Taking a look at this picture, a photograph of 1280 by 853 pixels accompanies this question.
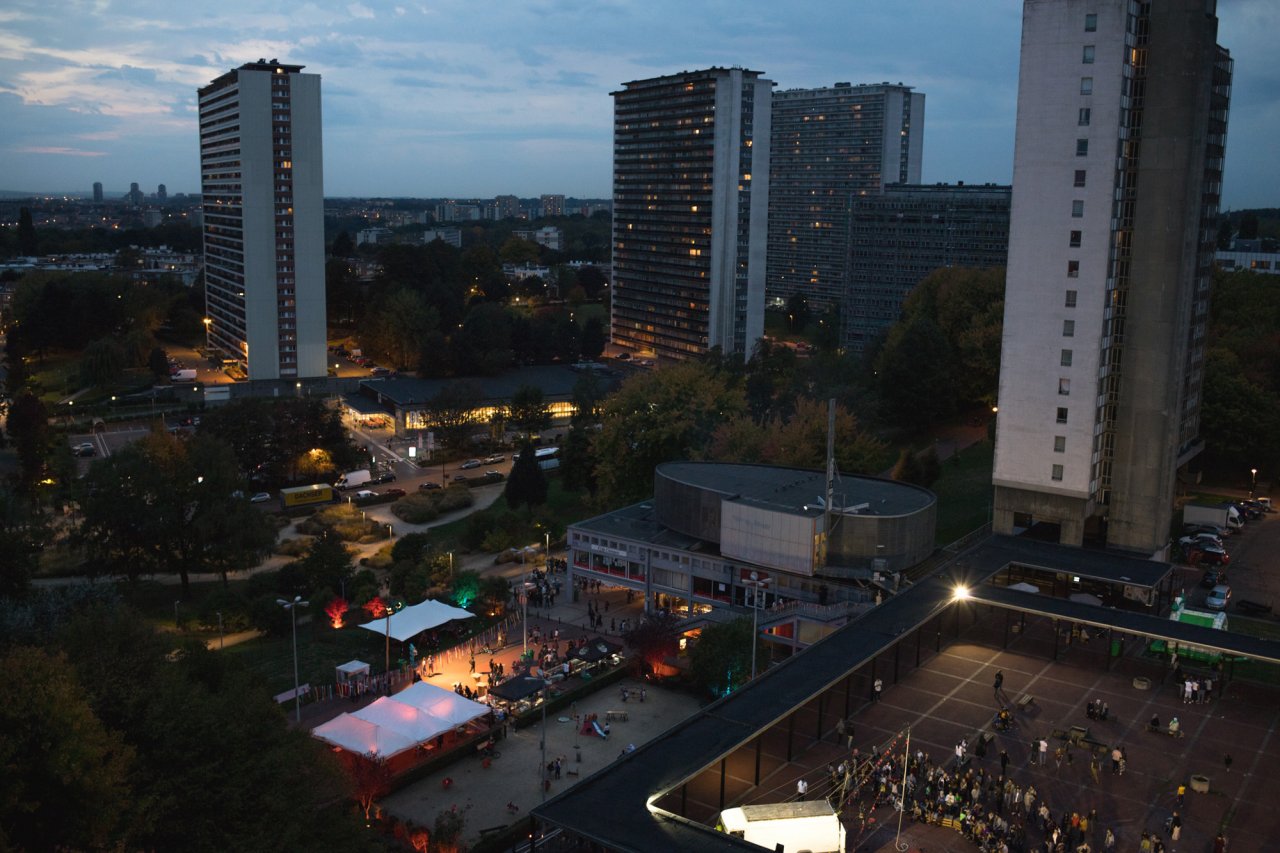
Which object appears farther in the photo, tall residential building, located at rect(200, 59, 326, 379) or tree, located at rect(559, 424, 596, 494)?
tall residential building, located at rect(200, 59, 326, 379)

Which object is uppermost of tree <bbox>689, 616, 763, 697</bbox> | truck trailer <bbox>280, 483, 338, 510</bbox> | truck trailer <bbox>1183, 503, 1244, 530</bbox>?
truck trailer <bbox>1183, 503, 1244, 530</bbox>

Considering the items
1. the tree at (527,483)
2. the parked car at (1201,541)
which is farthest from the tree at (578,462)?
the parked car at (1201,541)

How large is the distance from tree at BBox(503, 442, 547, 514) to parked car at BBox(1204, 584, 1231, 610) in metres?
27.6

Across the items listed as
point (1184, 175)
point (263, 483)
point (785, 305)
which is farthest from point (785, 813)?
point (785, 305)

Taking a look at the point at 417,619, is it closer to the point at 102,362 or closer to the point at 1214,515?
the point at 1214,515

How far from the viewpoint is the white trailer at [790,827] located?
18.2 m

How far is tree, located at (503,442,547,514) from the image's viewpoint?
162 feet

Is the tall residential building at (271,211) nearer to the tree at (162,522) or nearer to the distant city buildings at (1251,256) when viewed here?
the tree at (162,522)

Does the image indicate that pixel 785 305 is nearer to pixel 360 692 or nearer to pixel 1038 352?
pixel 1038 352

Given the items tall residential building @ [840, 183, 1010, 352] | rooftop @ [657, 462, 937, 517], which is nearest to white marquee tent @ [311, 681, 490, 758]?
rooftop @ [657, 462, 937, 517]

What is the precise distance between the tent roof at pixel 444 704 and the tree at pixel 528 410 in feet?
128

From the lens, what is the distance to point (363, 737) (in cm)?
2600

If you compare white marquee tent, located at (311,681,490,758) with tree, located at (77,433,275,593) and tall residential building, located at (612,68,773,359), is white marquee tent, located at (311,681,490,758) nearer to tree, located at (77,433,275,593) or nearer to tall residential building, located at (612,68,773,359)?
tree, located at (77,433,275,593)

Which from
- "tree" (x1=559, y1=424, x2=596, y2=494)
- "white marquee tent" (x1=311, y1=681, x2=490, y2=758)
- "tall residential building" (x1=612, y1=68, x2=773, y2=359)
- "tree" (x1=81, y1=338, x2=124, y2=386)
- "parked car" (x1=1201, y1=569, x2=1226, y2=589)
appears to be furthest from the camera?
"tall residential building" (x1=612, y1=68, x2=773, y2=359)
